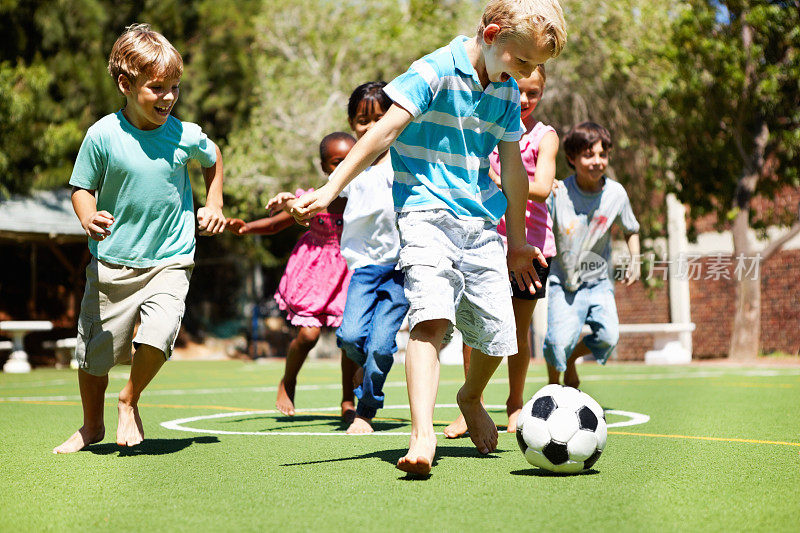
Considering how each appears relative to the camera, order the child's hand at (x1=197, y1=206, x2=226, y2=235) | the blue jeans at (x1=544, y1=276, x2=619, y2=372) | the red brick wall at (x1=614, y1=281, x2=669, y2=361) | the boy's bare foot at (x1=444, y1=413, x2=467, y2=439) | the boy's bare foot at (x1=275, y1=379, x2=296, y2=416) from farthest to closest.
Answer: the red brick wall at (x1=614, y1=281, x2=669, y2=361), the boy's bare foot at (x1=275, y1=379, x2=296, y2=416), the blue jeans at (x1=544, y1=276, x2=619, y2=372), the boy's bare foot at (x1=444, y1=413, x2=467, y2=439), the child's hand at (x1=197, y1=206, x2=226, y2=235)

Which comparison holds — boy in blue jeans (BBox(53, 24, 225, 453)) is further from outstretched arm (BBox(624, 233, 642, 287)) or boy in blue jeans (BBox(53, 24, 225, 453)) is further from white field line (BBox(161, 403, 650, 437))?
outstretched arm (BBox(624, 233, 642, 287))

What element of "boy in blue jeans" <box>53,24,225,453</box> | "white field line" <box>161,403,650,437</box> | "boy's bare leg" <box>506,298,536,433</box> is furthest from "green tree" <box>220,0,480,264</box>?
"boy in blue jeans" <box>53,24,225,453</box>

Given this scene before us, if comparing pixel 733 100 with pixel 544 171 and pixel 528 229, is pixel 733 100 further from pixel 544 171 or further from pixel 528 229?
pixel 544 171

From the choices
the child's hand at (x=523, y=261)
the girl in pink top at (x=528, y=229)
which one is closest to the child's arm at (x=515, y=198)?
the child's hand at (x=523, y=261)

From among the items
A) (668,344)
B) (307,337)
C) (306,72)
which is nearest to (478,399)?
(307,337)

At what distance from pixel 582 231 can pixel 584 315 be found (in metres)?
0.55

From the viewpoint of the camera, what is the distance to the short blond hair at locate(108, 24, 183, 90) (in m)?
4.35

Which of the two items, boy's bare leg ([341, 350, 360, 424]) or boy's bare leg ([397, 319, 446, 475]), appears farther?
boy's bare leg ([341, 350, 360, 424])

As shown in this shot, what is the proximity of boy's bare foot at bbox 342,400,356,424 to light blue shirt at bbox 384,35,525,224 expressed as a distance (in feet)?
7.69

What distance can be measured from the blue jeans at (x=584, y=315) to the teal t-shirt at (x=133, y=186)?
264 cm

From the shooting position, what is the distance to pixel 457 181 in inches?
150

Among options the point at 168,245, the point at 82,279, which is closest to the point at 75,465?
the point at 168,245

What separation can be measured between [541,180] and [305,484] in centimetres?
213

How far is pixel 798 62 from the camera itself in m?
14.2
